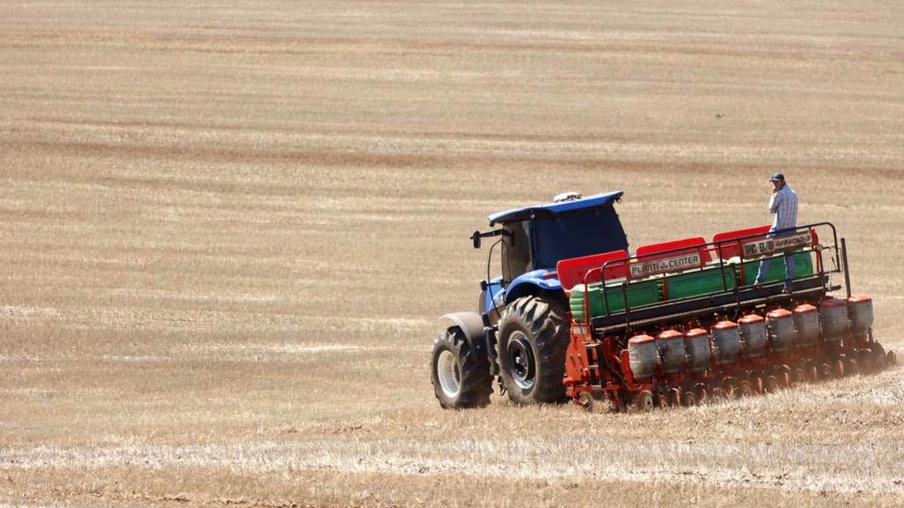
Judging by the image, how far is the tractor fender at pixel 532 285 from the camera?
1323 centimetres

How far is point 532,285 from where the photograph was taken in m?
13.7

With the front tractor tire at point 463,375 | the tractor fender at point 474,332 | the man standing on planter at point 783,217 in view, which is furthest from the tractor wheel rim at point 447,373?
the man standing on planter at point 783,217

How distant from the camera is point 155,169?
1277 inches

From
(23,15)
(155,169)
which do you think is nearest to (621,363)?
(155,169)

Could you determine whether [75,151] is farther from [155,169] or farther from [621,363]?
[621,363]

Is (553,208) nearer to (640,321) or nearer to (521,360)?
(521,360)

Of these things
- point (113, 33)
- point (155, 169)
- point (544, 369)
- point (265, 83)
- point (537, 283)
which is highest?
point (113, 33)

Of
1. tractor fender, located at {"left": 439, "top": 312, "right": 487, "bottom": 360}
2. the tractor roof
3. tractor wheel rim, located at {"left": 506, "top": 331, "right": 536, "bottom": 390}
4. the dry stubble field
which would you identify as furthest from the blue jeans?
tractor fender, located at {"left": 439, "top": 312, "right": 487, "bottom": 360}

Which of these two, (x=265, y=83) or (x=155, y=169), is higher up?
(x=265, y=83)

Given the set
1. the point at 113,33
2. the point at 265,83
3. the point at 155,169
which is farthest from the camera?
the point at 113,33

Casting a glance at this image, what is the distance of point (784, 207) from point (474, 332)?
11.4 feet

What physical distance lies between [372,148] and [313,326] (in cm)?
1321

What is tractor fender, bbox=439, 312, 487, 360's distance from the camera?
553 inches

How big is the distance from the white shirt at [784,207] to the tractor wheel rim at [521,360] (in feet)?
9.91
